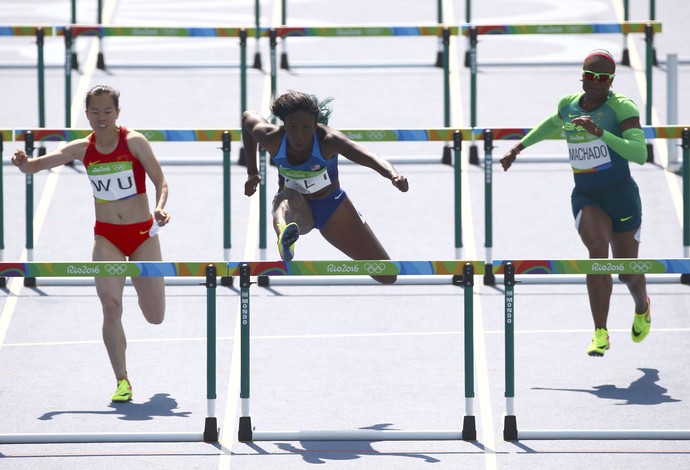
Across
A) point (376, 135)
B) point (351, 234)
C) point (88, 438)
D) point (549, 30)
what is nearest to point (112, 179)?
point (351, 234)

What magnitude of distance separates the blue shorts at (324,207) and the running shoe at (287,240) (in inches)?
30.0

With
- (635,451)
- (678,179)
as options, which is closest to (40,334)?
(635,451)

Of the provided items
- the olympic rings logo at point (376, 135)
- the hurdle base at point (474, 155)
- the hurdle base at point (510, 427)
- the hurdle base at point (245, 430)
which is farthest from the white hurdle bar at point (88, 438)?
the hurdle base at point (474, 155)

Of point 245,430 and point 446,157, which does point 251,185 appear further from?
point 446,157

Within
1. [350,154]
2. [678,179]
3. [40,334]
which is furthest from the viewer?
[678,179]

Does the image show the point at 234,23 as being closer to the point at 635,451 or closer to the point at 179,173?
the point at 179,173

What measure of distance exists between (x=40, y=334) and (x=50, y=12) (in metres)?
8.29

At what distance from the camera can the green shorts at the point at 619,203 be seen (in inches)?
372

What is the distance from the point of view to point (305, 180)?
9.14 meters

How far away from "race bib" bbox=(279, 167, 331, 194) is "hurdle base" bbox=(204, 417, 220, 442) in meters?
1.66

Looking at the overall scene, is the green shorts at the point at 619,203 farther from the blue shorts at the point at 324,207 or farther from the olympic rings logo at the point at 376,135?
the olympic rings logo at the point at 376,135

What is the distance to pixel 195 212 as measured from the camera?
12750 mm

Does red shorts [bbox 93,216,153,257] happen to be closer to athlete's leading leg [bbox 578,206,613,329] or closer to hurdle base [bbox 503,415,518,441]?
hurdle base [bbox 503,415,518,441]

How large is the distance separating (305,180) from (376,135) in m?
2.00
